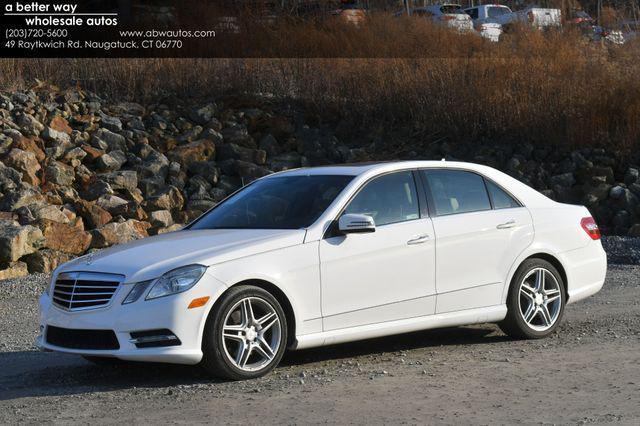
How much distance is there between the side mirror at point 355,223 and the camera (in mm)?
8398

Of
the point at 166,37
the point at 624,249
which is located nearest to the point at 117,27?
the point at 166,37

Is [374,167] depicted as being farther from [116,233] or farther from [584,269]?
[116,233]

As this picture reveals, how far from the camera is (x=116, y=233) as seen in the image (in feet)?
60.9

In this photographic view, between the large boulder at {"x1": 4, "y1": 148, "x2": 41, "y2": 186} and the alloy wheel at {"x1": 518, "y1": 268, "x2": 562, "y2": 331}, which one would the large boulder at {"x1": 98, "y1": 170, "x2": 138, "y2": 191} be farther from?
the alloy wheel at {"x1": 518, "y1": 268, "x2": 562, "y2": 331}

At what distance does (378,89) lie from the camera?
27.2 meters

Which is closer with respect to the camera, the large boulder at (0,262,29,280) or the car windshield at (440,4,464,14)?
the large boulder at (0,262,29,280)

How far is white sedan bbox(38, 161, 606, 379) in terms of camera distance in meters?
7.82

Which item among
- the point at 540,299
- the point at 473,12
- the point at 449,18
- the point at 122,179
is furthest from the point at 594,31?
the point at 540,299

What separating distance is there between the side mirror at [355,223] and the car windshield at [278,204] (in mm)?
277

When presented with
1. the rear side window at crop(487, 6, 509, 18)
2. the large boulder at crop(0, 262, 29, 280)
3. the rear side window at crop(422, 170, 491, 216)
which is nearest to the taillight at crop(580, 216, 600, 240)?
the rear side window at crop(422, 170, 491, 216)

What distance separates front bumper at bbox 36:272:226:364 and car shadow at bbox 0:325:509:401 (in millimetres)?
355

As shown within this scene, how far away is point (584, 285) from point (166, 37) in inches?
812

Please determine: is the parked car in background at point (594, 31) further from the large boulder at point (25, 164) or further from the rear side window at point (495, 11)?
the large boulder at point (25, 164)

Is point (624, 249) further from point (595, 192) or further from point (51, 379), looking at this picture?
point (51, 379)
